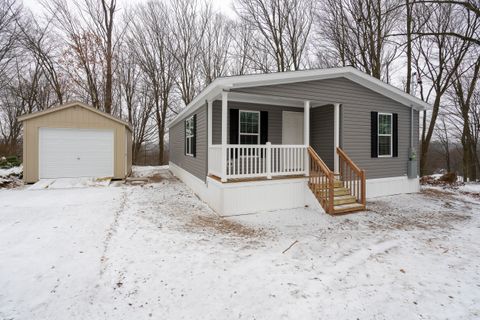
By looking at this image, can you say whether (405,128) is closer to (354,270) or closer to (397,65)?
(354,270)

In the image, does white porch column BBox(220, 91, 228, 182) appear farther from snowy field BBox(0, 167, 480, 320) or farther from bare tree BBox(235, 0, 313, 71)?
bare tree BBox(235, 0, 313, 71)

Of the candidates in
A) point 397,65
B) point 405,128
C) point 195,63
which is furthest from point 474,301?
point 195,63

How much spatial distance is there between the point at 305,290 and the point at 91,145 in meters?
10.4

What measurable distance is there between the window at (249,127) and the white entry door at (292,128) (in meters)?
1.02

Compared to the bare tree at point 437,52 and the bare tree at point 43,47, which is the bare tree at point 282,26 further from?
the bare tree at point 43,47

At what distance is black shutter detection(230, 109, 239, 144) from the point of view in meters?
7.44

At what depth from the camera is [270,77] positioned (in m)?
5.80

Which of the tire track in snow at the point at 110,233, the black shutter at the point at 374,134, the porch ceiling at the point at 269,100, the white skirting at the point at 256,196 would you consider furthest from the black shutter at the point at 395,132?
the tire track in snow at the point at 110,233

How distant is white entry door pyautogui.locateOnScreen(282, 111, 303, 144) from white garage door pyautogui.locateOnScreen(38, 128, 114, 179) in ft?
24.6

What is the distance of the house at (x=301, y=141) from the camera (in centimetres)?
580

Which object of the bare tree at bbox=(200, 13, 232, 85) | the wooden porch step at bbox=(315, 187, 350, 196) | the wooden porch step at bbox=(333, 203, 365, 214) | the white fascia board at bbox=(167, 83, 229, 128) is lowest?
the wooden porch step at bbox=(333, 203, 365, 214)

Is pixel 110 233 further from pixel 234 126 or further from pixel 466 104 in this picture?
pixel 466 104

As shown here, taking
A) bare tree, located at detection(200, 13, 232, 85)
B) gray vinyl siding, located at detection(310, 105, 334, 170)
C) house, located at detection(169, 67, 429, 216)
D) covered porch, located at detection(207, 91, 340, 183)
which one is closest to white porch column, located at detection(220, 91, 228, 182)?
house, located at detection(169, 67, 429, 216)

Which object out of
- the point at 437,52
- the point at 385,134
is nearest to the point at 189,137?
the point at 385,134
